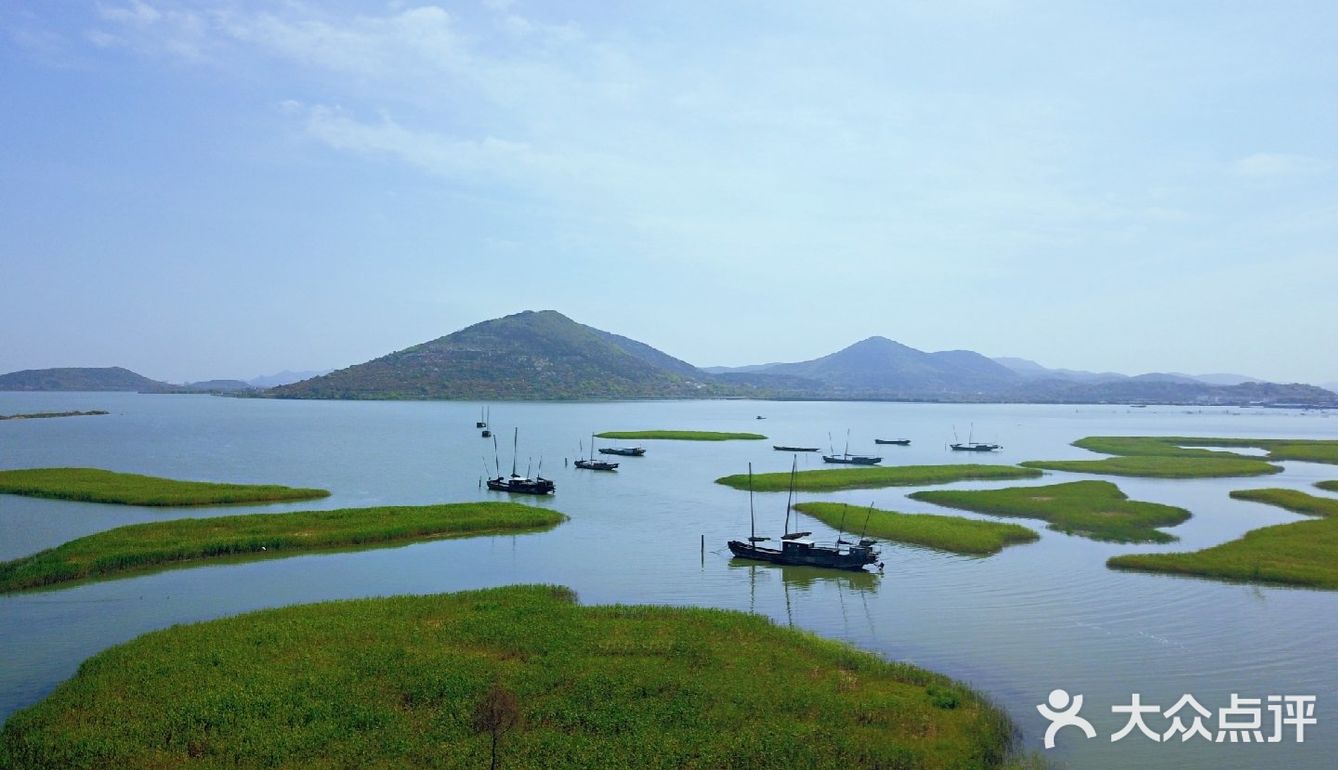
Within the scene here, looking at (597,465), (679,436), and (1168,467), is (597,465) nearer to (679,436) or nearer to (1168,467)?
(679,436)

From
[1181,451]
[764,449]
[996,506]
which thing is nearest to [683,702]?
[996,506]

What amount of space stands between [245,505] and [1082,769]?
56.9m

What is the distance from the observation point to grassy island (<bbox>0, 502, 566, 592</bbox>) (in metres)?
37.7

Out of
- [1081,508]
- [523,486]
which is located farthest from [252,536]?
[1081,508]

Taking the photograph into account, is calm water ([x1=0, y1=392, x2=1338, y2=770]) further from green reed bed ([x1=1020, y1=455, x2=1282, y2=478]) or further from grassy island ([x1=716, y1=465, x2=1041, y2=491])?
green reed bed ([x1=1020, y1=455, x2=1282, y2=478])

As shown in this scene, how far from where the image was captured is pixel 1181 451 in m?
111

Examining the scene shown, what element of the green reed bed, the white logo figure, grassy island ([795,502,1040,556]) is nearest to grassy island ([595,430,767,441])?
the green reed bed

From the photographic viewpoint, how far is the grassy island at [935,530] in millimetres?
46906

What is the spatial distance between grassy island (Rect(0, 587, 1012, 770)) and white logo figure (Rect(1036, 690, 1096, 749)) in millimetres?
1317

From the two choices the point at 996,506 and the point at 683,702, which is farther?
the point at 996,506

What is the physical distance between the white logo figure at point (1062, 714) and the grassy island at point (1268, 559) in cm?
2152

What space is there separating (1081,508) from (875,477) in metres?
22.3

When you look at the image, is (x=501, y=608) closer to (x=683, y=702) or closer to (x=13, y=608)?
(x=683, y=702)

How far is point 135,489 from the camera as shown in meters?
62.4
